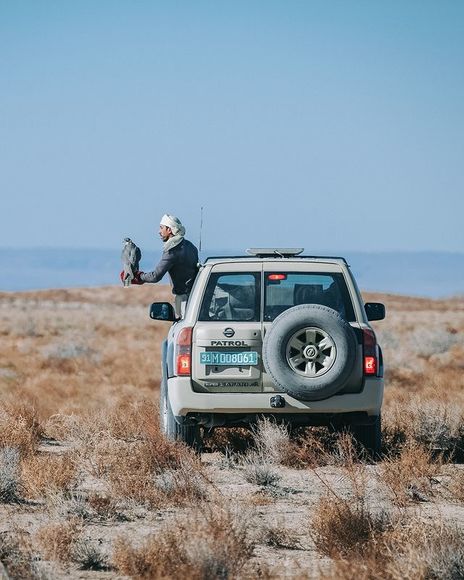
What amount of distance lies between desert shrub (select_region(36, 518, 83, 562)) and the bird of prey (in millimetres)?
Result: 5079

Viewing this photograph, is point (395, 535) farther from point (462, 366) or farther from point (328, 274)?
point (462, 366)

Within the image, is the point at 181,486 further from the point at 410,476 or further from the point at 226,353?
the point at 410,476

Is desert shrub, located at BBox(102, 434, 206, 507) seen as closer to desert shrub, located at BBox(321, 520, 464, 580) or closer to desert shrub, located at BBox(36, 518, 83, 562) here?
desert shrub, located at BBox(36, 518, 83, 562)

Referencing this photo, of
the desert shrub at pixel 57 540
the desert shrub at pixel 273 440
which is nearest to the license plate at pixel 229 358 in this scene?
the desert shrub at pixel 273 440

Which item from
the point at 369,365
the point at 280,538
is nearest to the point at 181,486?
the point at 280,538

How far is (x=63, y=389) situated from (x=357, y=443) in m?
10.3

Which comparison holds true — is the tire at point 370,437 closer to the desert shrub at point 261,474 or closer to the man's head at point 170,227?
the desert shrub at point 261,474

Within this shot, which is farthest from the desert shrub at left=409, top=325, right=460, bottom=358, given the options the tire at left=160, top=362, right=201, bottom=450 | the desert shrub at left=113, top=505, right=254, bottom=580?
the desert shrub at left=113, top=505, right=254, bottom=580

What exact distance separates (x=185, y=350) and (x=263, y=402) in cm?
82

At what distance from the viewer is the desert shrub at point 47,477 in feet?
29.5

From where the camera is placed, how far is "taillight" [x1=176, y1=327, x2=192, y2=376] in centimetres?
1042

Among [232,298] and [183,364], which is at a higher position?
[232,298]

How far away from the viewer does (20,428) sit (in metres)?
11.7

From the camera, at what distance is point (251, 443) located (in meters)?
12.4
